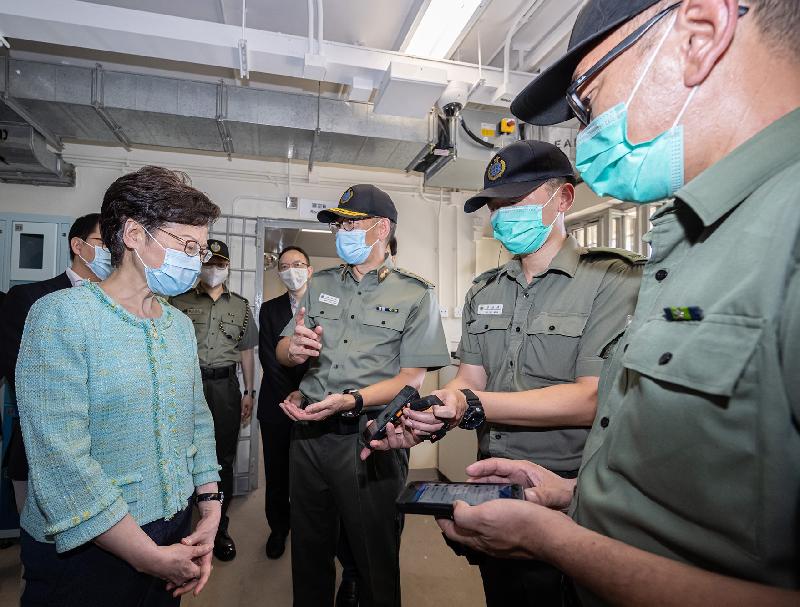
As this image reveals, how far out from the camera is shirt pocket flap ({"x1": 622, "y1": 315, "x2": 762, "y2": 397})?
50 cm

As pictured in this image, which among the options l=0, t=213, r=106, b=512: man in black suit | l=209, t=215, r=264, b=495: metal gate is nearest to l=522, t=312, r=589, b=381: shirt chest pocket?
l=0, t=213, r=106, b=512: man in black suit

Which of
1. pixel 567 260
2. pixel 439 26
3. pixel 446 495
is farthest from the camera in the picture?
pixel 439 26

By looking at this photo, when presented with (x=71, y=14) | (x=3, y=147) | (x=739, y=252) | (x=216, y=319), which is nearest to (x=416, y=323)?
(x=739, y=252)

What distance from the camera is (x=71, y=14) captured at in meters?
2.38

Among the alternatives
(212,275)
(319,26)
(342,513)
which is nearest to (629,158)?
(342,513)

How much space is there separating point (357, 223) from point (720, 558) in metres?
2.00

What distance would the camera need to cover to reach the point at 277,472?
3229 millimetres

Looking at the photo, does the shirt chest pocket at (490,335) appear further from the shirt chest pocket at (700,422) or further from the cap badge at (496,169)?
the shirt chest pocket at (700,422)

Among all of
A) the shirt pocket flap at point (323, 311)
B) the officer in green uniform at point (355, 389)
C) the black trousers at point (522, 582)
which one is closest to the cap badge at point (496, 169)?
the officer in green uniform at point (355, 389)

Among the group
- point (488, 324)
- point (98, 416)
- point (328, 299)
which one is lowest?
point (98, 416)

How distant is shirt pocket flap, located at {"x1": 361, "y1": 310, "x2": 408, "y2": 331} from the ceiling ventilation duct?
10.8 feet

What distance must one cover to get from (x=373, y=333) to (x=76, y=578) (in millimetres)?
1381

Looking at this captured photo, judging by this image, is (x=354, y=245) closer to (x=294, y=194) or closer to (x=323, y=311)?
(x=323, y=311)

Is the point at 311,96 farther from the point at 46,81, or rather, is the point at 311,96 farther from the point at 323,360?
the point at 323,360
